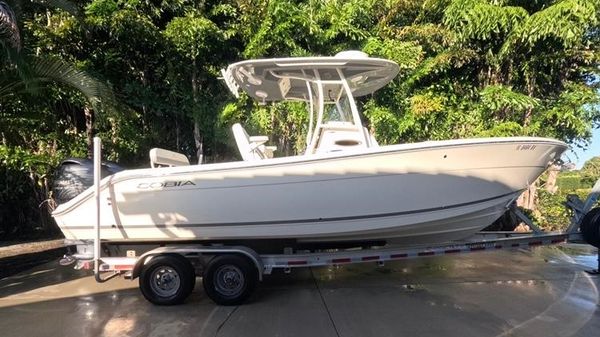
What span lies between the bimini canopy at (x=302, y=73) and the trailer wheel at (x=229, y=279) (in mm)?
2442

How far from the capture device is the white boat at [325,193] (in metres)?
5.58

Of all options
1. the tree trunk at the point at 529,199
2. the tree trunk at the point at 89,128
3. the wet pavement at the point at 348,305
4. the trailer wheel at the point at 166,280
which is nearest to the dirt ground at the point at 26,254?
the wet pavement at the point at 348,305

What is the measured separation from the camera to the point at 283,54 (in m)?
9.99

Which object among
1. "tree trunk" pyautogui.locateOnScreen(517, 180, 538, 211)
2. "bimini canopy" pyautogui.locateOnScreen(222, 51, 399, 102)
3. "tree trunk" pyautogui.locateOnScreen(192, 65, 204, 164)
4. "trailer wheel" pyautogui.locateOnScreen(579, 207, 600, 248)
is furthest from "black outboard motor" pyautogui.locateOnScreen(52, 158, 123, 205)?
"tree trunk" pyautogui.locateOnScreen(517, 180, 538, 211)

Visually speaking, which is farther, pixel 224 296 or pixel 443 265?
pixel 443 265

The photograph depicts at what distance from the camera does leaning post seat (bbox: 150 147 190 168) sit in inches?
236

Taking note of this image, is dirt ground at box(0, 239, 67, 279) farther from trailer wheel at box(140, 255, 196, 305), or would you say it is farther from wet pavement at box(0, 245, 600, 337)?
trailer wheel at box(140, 255, 196, 305)

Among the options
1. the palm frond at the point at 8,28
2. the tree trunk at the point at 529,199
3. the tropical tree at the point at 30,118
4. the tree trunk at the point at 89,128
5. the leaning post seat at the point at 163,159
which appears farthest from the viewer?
the tree trunk at the point at 529,199

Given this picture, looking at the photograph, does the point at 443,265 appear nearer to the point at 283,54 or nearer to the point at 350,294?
the point at 350,294

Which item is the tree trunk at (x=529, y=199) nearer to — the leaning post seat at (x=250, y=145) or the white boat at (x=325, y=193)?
the white boat at (x=325, y=193)

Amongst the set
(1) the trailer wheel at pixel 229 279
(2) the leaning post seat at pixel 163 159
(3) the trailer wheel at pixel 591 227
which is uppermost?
(2) the leaning post seat at pixel 163 159

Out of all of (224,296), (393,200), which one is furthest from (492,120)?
(224,296)

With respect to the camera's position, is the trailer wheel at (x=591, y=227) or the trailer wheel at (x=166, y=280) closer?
the trailer wheel at (x=166, y=280)

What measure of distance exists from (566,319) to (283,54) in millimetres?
7019
